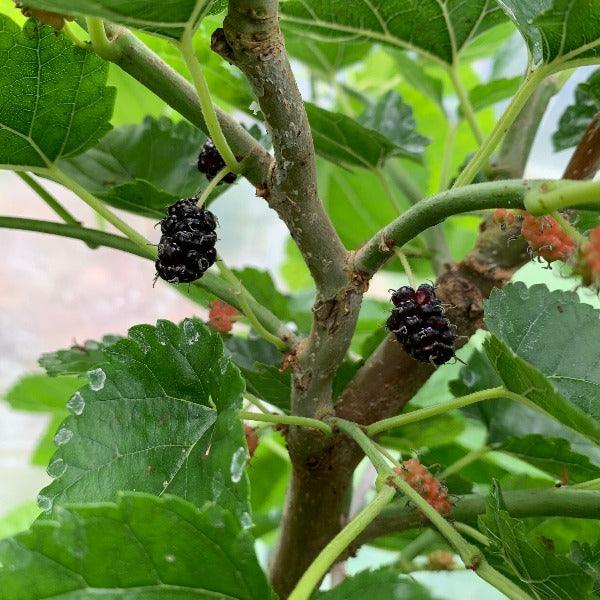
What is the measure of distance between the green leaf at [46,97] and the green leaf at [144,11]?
0.09 meters

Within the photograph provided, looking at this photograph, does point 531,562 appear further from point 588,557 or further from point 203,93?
point 203,93

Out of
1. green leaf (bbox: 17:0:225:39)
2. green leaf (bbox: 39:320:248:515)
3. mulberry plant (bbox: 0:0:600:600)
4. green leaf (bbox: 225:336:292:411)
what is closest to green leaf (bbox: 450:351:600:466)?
mulberry plant (bbox: 0:0:600:600)

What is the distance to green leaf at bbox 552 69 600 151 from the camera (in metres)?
0.63

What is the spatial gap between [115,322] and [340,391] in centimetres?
165

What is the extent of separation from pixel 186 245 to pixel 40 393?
0.47 meters

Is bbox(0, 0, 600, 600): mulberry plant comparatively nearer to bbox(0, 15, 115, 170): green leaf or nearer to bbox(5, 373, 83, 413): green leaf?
bbox(0, 15, 115, 170): green leaf

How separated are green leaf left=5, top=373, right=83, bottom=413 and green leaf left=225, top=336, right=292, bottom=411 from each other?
0.24 m

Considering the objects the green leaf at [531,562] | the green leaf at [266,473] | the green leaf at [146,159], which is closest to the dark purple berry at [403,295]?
the green leaf at [531,562]

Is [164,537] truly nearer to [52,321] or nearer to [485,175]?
[485,175]

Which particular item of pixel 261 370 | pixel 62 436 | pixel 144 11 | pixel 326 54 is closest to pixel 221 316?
pixel 261 370

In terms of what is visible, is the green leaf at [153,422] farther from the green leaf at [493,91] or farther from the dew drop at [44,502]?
the green leaf at [493,91]

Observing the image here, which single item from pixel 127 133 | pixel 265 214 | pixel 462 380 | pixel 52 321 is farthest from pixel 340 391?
pixel 52 321

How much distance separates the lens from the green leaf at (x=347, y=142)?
1.90 ft

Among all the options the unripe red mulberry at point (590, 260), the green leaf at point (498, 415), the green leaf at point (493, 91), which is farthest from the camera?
the green leaf at point (493, 91)
